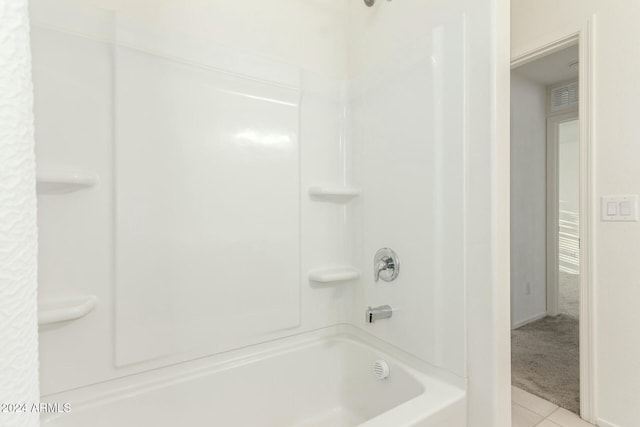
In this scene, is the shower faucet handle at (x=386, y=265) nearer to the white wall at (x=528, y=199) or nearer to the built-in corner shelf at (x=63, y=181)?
the built-in corner shelf at (x=63, y=181)

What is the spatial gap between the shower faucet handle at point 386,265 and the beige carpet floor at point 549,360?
1349 millimetres

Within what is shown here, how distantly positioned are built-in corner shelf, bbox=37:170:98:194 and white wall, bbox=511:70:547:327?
336 centimetres

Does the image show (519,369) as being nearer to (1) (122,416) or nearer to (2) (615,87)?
(2) (615,87)

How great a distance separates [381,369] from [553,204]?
10.0 ft

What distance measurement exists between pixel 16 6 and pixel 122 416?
1373 mm

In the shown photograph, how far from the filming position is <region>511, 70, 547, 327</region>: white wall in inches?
123

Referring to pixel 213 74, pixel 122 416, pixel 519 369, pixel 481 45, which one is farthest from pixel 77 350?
pixel 519 369

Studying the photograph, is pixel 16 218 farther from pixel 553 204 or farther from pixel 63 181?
pixel 553 204

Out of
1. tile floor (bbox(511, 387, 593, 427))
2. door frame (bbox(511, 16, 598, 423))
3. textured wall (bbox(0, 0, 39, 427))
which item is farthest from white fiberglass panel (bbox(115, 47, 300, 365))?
door frame (bbox(511, 16, 598, 423))

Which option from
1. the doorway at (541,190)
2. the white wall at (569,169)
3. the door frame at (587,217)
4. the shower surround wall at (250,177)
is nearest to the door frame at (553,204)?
the doorway at (541,190)

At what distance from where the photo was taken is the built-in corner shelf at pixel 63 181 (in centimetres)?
100

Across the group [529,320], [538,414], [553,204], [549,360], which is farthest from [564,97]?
[538,414]

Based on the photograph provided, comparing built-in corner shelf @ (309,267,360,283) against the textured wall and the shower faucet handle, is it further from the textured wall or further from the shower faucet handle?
the textured wall

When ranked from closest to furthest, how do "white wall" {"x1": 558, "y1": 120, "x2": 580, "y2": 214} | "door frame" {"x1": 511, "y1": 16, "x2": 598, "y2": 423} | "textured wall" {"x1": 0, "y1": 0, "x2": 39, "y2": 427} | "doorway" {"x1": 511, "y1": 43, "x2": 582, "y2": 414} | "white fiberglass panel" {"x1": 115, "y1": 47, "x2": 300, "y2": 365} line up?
"textured wall" {"x1": 0, "y1": 0, "x2": 39, "y2": 427} < "white fiberglass panel" {"x1": 115, "y1": 47, "x2": 300, "y2": 365} < "door frame" {"x1": 511, "y1": 16, "x2": 598, "y2": 423} < "doorway" {"x1": 511, "y1": 43, "x2": 582, "y2": 414} < "white wall" {"x1": 558, "y1": 120, "x2": 580, "y2": 214}
